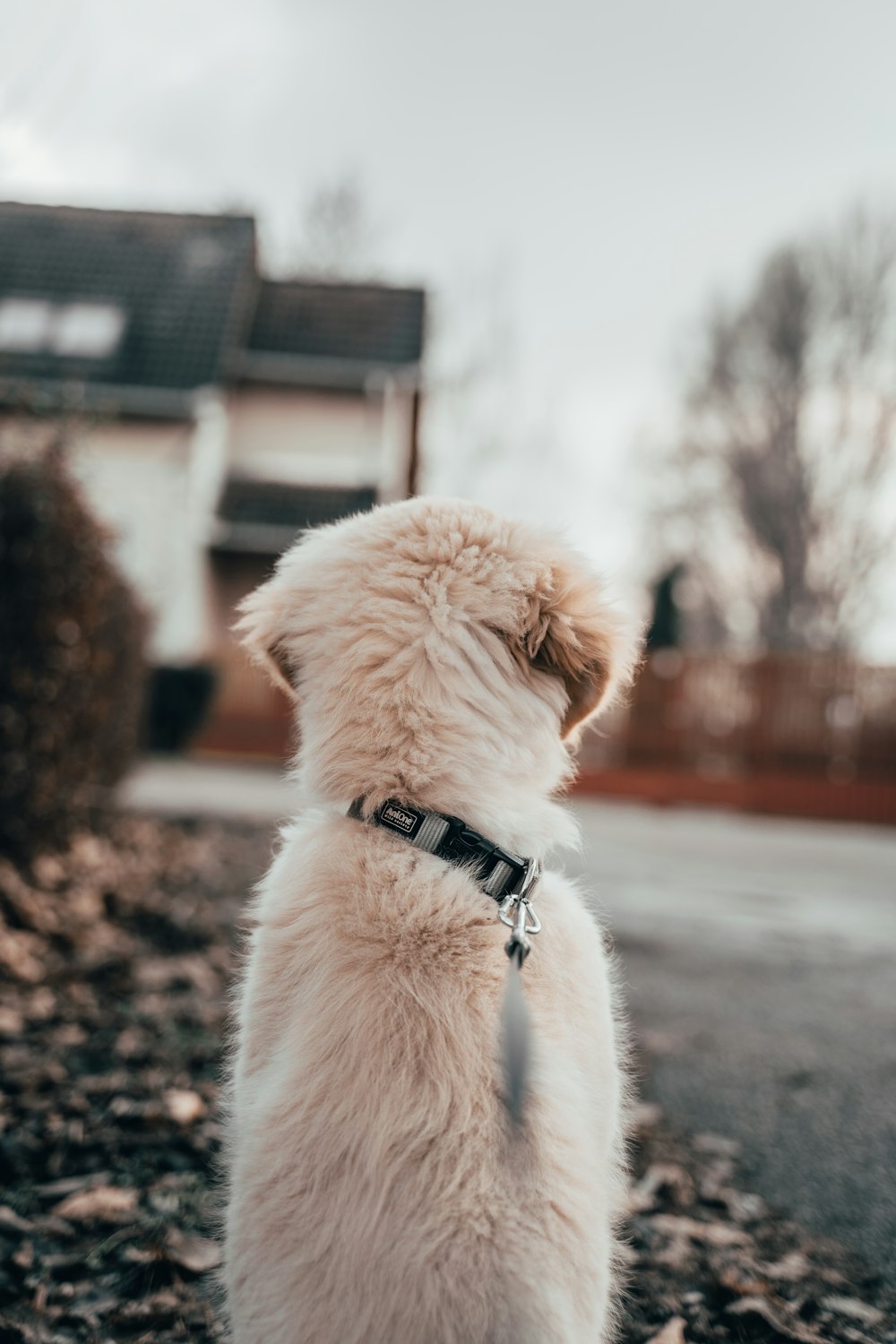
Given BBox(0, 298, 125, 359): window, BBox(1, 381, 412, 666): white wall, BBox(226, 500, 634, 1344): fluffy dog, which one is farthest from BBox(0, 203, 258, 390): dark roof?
BBox(226, 500, 634, 1344): fluffy dog

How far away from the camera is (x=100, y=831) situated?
283 inches

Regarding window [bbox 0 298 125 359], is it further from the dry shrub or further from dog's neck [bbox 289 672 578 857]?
dog's neck [bbox 289 672 578 857]

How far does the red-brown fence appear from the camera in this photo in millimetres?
16141

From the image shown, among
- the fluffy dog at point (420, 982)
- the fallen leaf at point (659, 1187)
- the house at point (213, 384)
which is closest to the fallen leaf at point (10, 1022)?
the fallen leaf at point (659, 1187)

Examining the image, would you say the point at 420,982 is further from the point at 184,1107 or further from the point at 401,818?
the point at 184,1107

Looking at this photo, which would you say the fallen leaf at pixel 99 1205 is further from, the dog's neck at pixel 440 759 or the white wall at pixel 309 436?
the white wall at pixel 309 436

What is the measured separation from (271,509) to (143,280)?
19.1 ft

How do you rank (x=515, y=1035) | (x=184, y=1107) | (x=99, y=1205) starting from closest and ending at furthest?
(x=515, y=1035), (x=99, y=1205), (x=184, y=1107)

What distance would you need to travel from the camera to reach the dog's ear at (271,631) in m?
1.93

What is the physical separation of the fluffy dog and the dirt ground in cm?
85

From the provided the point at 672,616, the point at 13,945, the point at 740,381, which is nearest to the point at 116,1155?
the point at 13,945

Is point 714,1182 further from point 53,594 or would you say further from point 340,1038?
point 53,594

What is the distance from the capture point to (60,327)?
22.5m

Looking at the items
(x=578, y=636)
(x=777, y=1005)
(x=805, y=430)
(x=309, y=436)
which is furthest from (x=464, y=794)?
(x=805, y=430)
